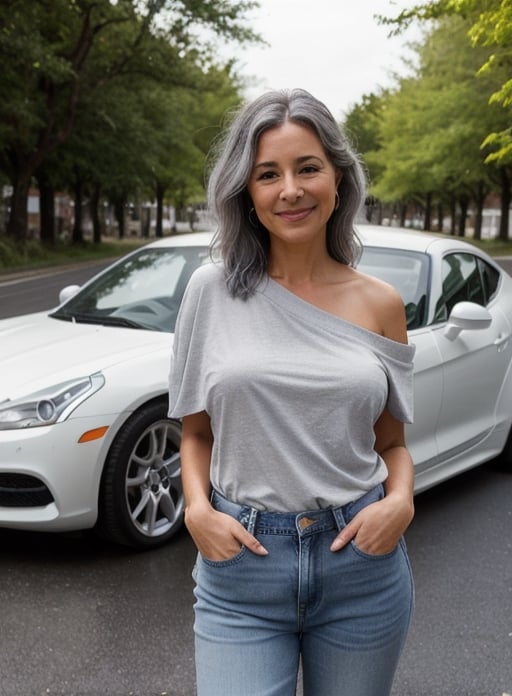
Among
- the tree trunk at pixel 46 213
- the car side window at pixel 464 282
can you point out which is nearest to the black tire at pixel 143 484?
the car side window at pixel 464 282

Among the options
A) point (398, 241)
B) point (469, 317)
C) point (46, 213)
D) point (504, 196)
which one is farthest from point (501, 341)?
point (504, 196)

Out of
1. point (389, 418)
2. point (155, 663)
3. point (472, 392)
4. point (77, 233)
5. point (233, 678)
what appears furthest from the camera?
point (77, 233)

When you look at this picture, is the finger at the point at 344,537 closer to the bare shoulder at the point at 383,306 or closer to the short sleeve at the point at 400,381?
the short sleeve at the point at 400,381

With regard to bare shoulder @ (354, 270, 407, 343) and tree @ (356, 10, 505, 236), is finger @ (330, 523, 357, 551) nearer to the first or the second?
bare shoulder @ (354, 270, 407, 343)

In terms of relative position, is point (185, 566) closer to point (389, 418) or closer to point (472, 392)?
point (472, 392)

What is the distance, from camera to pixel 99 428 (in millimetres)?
4141

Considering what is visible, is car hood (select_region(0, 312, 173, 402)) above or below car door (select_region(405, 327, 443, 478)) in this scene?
above

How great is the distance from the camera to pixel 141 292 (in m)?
5.47

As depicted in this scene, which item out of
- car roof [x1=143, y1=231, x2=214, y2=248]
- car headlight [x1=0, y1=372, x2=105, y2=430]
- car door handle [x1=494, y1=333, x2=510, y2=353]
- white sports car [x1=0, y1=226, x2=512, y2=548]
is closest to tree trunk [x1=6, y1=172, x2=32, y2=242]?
white sports car [x1=0, y1=226, x2=512, y2=548]

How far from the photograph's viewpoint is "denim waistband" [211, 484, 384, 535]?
1.80 m

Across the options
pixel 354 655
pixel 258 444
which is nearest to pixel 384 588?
pixel 354 655

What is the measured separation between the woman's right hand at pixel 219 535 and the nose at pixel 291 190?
66 cm

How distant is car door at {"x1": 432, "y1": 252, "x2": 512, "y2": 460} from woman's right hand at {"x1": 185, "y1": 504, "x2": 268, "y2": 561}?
10.7ft

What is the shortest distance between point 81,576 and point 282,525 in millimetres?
2590
